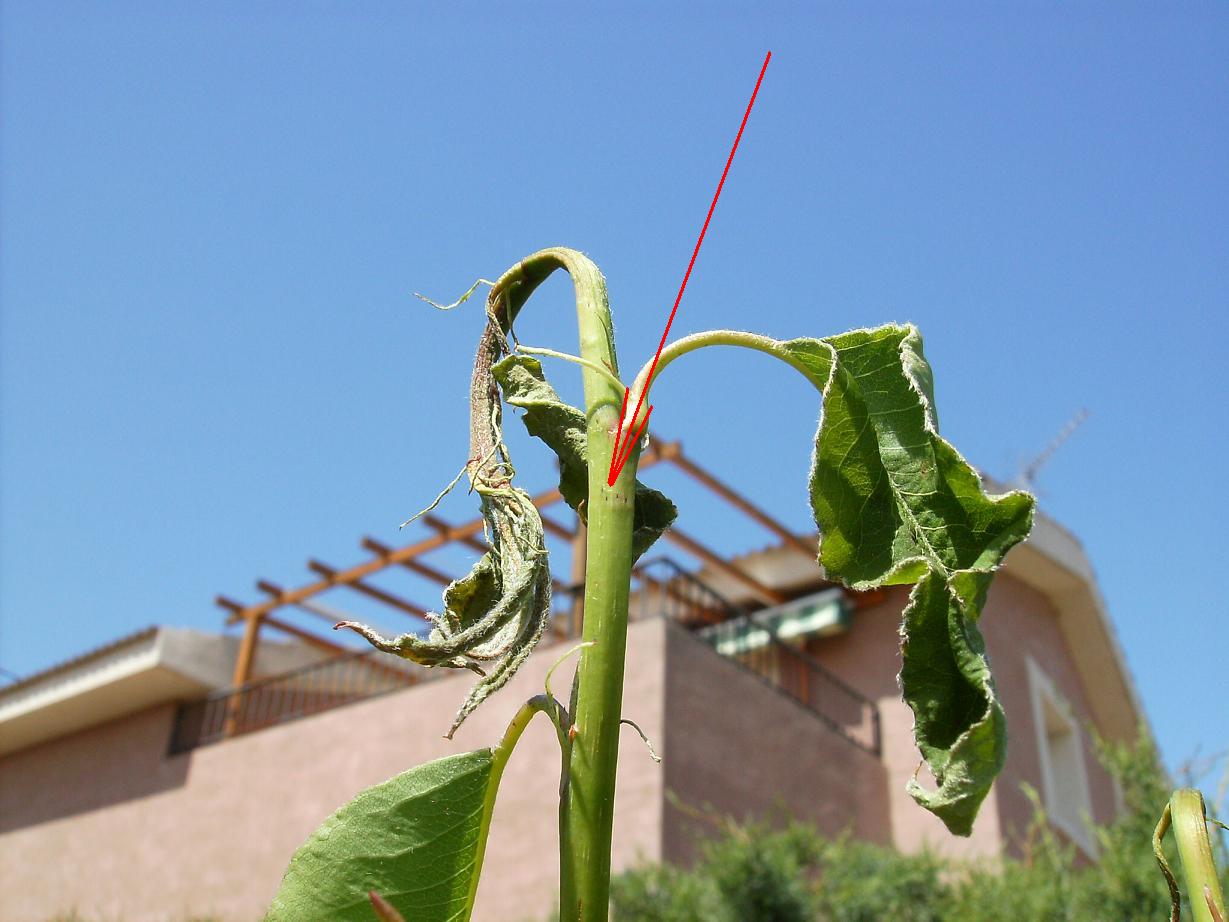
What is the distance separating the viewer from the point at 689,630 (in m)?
11.4

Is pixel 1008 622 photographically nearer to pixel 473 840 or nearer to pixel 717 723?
pixel 717 723

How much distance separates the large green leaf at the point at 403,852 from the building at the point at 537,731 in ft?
27.6

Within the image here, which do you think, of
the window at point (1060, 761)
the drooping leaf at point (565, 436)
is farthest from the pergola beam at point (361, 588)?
the drooping leaf at point (565, 436)

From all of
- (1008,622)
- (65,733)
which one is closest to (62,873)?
(65,733)

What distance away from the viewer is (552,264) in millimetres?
1174

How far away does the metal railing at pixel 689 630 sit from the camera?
12148 mm

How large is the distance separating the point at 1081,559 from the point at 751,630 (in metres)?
4.15

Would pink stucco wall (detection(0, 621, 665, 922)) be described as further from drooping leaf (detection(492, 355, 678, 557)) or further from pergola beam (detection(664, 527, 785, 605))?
drooping leaf (detection(492, 355, 678, 557))

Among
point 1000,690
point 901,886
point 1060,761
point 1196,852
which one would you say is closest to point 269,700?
point 1000,690

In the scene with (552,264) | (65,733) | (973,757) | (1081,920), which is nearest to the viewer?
(973,757)

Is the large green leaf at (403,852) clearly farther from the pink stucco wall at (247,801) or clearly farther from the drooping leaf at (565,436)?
the pink stucco wall at (247,801)

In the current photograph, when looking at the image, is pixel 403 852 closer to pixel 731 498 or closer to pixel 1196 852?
pixel 1196 852

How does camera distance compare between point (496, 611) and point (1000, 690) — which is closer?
point (496, 611)

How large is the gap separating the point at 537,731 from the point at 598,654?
10.00m
